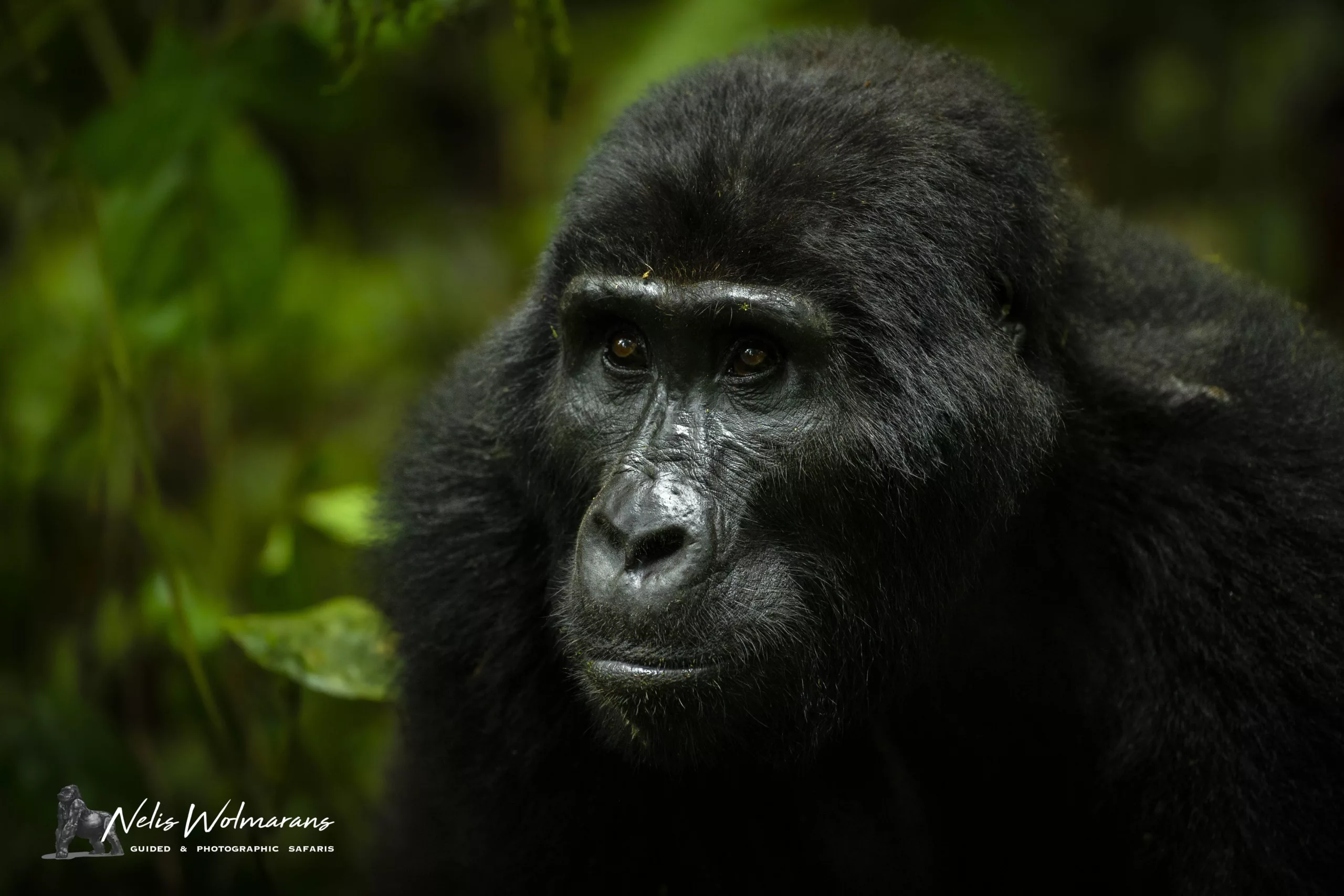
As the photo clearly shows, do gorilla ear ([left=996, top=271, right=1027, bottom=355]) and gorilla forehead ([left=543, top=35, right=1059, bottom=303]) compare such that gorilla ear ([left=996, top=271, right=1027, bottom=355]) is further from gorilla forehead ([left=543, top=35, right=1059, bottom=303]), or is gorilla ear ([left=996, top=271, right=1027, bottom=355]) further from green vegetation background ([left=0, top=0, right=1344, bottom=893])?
green vegetation background ([left=0, top=0, right=1344, bottom=893])

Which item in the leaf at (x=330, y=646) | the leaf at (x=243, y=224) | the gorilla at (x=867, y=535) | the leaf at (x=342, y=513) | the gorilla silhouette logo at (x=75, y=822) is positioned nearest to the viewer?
the gorilla at (x=867, y=535)

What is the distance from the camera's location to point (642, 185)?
3471 millimetres

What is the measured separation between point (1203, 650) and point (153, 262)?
3917 mm

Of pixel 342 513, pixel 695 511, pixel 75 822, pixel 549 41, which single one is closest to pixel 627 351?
pixel 695 511

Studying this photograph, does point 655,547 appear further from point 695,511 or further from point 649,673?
point 649,673

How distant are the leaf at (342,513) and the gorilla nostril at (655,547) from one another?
167cm

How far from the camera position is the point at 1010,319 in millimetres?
3576

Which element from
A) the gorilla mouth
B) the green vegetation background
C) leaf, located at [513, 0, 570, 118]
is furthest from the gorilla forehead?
the gorilla mouth

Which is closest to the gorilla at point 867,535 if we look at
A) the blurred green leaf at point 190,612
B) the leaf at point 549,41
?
the leaf at point 549,41

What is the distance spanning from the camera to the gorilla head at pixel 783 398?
10.4ft

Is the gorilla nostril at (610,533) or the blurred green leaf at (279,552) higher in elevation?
the gorilla nostril at (610,533)

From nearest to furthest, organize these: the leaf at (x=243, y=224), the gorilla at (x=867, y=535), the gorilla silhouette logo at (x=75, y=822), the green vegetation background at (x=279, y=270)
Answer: the gorilla at (x=867, y=535), the gorilla silhouette logo at (x=75, y=822), the green vegetation background at (x=279, y=270), the leaf at (x=243, y=224)

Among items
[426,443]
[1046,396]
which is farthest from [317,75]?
[1046,396]

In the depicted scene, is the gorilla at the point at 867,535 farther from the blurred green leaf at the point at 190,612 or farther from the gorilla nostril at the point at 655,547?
the blurred green leaf at the point at 190,612
